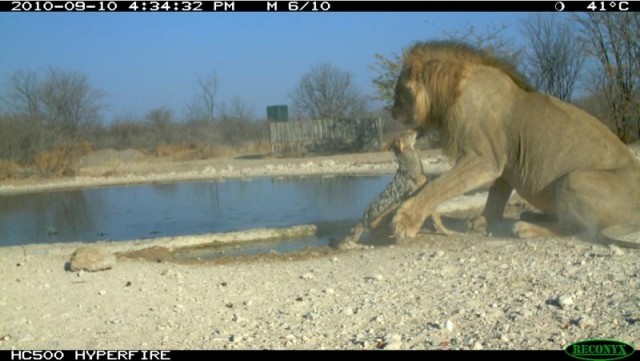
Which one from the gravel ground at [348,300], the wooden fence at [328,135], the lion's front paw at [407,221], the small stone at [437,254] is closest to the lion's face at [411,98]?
the lion's front paw at [407,221]

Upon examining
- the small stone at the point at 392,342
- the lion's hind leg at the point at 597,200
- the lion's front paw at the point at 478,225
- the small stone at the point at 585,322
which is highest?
the lion's hind leg at the point at 597,200

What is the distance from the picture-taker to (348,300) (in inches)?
264

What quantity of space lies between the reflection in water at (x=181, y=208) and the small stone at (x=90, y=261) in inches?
127

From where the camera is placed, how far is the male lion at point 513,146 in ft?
28.6

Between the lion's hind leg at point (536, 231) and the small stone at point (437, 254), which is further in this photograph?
the lion's hind leg at point (536, 231)

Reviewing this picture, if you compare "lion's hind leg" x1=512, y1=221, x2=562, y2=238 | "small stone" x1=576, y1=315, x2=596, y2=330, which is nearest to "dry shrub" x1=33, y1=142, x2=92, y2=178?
"lion's hind leg" x1=512, y1=221, x2=562, y2=238

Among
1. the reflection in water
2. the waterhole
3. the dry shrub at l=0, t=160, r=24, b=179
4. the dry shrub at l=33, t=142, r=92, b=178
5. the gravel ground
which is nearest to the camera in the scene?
the gravel ground

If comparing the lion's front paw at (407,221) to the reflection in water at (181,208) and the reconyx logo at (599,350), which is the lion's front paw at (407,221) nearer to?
the reflection in water at (181,208)

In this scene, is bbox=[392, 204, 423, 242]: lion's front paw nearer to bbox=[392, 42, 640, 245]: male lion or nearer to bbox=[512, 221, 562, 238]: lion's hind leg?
bbox=[392, 42, 640, 245]: male lion

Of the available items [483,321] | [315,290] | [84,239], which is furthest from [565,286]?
[84,239]

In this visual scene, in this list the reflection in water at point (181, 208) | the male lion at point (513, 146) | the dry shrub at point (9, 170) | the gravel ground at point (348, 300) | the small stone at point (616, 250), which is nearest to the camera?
the gravel ground at point (348, 300)

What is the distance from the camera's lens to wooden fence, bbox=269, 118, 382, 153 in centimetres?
3934

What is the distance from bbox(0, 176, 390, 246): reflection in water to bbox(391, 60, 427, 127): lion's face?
302 cm

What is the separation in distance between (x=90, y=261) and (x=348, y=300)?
3650mm
